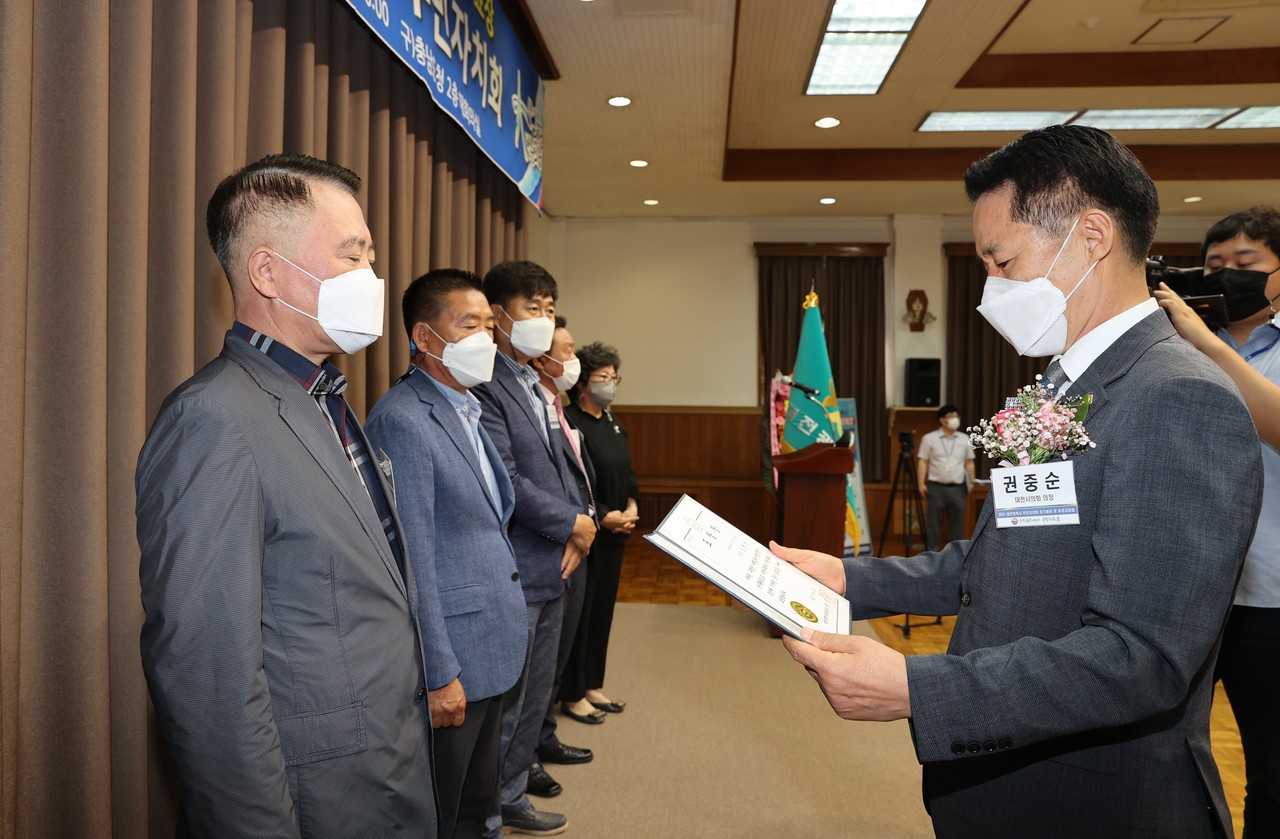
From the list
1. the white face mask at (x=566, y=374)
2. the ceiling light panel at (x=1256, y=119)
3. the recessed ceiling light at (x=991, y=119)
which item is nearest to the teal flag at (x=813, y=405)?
the recessed ceiling light at (x=991, y=119)

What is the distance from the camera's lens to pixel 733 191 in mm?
7508

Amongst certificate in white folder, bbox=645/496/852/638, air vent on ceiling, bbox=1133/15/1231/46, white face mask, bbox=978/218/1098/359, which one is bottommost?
certificate in white folder, bbox=645/496/852/638

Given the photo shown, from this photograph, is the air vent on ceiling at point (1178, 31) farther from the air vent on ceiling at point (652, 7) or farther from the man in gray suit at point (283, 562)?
the man in gray suit at point (283, 562)

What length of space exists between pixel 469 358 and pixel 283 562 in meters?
1.03

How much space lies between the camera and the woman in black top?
345 cm

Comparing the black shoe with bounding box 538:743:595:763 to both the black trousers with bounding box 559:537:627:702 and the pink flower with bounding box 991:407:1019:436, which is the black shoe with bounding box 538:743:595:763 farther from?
the pink flower with bounding box 991:407:1019:436

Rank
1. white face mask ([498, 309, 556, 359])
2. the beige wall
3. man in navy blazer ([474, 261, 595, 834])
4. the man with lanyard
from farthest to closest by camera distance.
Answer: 1. the beige wall
2. the man with lanyard
3. white face mask ([498, 309, 556, 359])
4. man in navy blazer ([474, 261, 595, 834])

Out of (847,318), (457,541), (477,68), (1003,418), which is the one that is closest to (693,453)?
(847,318)

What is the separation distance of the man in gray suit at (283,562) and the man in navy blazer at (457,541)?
407 mm

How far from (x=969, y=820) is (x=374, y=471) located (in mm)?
1077

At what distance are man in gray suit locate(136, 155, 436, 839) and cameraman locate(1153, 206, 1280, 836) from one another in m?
1.51

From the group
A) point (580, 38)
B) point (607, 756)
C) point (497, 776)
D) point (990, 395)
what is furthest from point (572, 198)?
point (497, 776)

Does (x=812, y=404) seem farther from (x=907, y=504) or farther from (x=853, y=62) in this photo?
(x=907, y=504)

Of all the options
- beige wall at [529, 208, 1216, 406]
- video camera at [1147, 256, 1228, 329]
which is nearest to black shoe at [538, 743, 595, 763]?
video camera at [1147, 256, 1228, 329]
